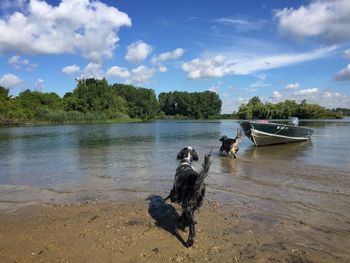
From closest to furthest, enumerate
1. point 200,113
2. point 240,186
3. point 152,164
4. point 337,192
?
point 337,192
point 240,186
point 152,164
point 200,113

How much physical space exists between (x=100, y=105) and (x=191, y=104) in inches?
2430

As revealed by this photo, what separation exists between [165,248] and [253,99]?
126305mm

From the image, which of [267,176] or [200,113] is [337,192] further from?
[200,113]

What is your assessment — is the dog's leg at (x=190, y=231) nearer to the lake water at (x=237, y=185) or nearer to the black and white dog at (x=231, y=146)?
the lake water at (x=237, y=185)

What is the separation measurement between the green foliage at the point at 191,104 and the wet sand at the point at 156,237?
15051cm

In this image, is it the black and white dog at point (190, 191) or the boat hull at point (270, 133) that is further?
the boat hull at point (270, 133)

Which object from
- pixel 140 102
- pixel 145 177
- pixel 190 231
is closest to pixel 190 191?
pixel 190 231

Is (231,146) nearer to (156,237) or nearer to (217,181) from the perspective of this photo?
(217,181)

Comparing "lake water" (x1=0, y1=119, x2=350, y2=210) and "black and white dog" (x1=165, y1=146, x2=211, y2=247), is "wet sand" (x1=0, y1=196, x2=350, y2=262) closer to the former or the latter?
"black and white dog" (x1=165, y1=146, x2=211, y2=247)

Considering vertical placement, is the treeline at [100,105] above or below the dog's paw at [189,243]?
above

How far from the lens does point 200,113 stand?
522 feet

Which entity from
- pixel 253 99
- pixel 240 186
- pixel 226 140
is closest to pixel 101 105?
pixel 253 99

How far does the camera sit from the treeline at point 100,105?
7906cm

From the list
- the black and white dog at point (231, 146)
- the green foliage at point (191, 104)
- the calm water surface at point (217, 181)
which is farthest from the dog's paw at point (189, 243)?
the green foliage at point (191, 104)
